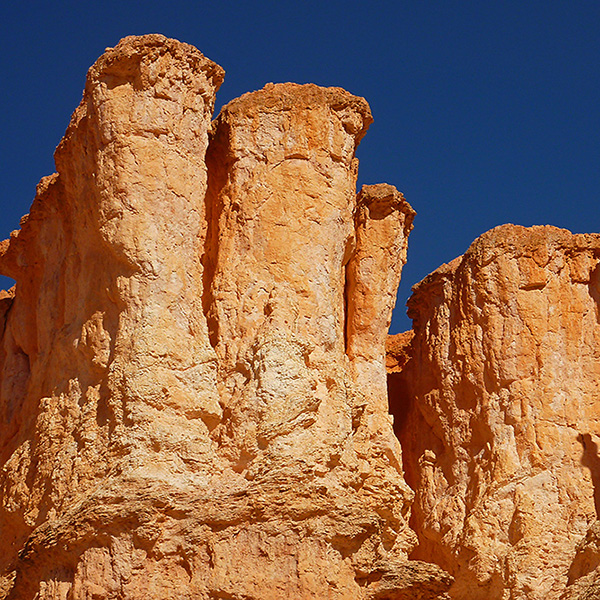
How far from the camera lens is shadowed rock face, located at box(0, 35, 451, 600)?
49.3 ft

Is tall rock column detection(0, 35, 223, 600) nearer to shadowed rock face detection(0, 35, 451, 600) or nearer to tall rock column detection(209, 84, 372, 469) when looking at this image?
shadowed rock face detection(0, 35, 451, 600)

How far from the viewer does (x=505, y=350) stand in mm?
20062

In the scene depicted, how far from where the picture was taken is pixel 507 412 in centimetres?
1972

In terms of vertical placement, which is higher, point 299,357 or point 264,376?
point 299,357

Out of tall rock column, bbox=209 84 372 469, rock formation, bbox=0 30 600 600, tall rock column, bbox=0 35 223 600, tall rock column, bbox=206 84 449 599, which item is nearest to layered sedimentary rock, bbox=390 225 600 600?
rock formation, bbox=0 30 600 600

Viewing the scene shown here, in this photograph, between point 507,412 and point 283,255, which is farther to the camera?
point 507,412

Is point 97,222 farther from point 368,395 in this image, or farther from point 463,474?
point 463,474

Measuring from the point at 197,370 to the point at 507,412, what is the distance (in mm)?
5379

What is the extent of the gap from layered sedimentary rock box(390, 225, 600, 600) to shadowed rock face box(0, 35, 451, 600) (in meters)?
1.48

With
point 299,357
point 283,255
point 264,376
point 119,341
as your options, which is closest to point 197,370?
point 264,376

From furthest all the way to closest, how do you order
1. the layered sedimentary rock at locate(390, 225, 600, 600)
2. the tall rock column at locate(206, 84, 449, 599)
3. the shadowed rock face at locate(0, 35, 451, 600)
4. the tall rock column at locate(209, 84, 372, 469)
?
1. the layered sedimentary rock at locate(390, 225, 600, 600)
2. the tall rock column at locate(209, 84, 372, 469)
3. the tall rock column at locate(206, 84, 449, 599)
4. the shadowed rock face at locate(0, 35, 451, 600)

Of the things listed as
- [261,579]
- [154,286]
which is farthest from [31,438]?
[261,579]

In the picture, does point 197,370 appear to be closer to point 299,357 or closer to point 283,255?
point 299,357

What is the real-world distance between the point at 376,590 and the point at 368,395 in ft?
13.1
